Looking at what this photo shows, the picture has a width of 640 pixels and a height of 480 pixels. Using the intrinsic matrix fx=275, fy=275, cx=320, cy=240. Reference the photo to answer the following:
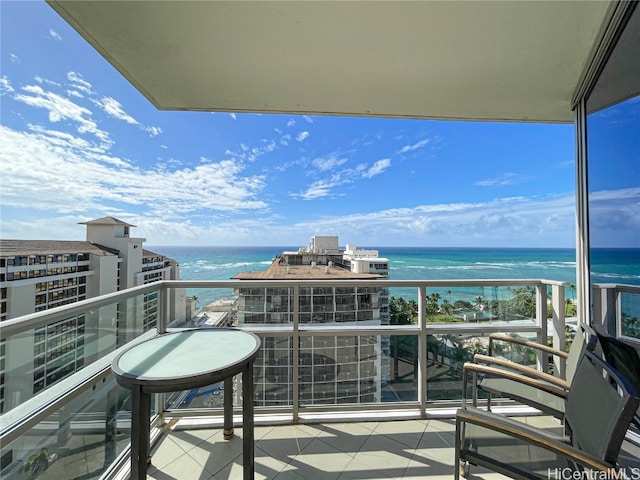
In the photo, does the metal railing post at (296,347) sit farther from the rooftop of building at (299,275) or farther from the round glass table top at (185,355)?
the round glass table top at (185,355)

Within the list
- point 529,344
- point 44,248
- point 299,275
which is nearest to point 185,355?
point 299,275

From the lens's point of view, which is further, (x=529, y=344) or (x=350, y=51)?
(x=529, y=344)

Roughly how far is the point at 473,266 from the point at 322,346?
3017 centimetres

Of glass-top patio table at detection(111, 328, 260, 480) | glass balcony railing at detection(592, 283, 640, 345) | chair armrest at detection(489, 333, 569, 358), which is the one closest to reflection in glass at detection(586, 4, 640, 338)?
glass balcony railing at detection(592, 283, 640, 345)

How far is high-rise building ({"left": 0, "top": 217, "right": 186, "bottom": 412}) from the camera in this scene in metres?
1.13

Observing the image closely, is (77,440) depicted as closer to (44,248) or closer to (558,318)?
(558,318)

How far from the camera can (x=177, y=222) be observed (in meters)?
31.7

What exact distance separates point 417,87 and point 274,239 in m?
32.8

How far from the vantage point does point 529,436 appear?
3.22 feet

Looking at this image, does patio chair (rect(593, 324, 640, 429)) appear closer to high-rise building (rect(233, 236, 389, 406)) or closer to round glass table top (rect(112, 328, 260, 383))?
high-rise building (rect(233, 236, 389, 406))

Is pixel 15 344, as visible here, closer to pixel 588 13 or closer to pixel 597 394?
pixel 597 394

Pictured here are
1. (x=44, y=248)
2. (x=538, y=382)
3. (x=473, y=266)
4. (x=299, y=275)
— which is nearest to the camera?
(x=538, y=382)

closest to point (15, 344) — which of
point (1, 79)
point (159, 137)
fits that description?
point (1, 79)

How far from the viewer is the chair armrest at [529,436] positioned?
88cm
